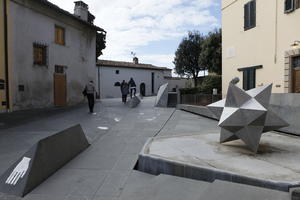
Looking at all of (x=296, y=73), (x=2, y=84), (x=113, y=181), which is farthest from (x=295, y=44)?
(x=2, y=84)

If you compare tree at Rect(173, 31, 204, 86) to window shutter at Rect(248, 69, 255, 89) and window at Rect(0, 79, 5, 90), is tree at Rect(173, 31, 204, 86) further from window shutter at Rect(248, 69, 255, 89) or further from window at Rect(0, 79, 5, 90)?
window at Rect(0, 79, 5, 90)

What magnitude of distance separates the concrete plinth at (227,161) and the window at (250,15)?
350 inches

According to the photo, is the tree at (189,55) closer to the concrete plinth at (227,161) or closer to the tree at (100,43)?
the tree at (100,43)

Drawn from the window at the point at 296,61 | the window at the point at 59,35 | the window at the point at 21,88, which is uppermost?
the window at the point at 59,35

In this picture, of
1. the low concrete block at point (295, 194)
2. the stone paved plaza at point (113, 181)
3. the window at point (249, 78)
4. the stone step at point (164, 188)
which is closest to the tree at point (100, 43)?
the window at point (249, 78)

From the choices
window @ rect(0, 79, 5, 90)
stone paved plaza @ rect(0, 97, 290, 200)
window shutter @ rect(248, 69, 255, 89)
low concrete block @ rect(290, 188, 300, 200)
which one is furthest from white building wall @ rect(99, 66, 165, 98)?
low concrete block @ rect(290, 188, 300, 200)

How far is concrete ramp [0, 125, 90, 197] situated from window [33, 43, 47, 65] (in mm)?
10225

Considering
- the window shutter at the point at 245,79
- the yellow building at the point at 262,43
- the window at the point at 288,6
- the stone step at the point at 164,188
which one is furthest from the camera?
the window shutter at the point at 245,79

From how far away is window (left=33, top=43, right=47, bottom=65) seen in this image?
13840 millimetres

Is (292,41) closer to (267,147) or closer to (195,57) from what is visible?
(267,147)

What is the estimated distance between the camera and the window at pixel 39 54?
13840 mm

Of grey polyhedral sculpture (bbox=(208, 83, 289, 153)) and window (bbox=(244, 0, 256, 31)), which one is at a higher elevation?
window (bbox=(244, 0, 256, 31))

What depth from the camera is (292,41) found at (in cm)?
1086

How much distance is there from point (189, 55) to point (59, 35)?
20.0m
